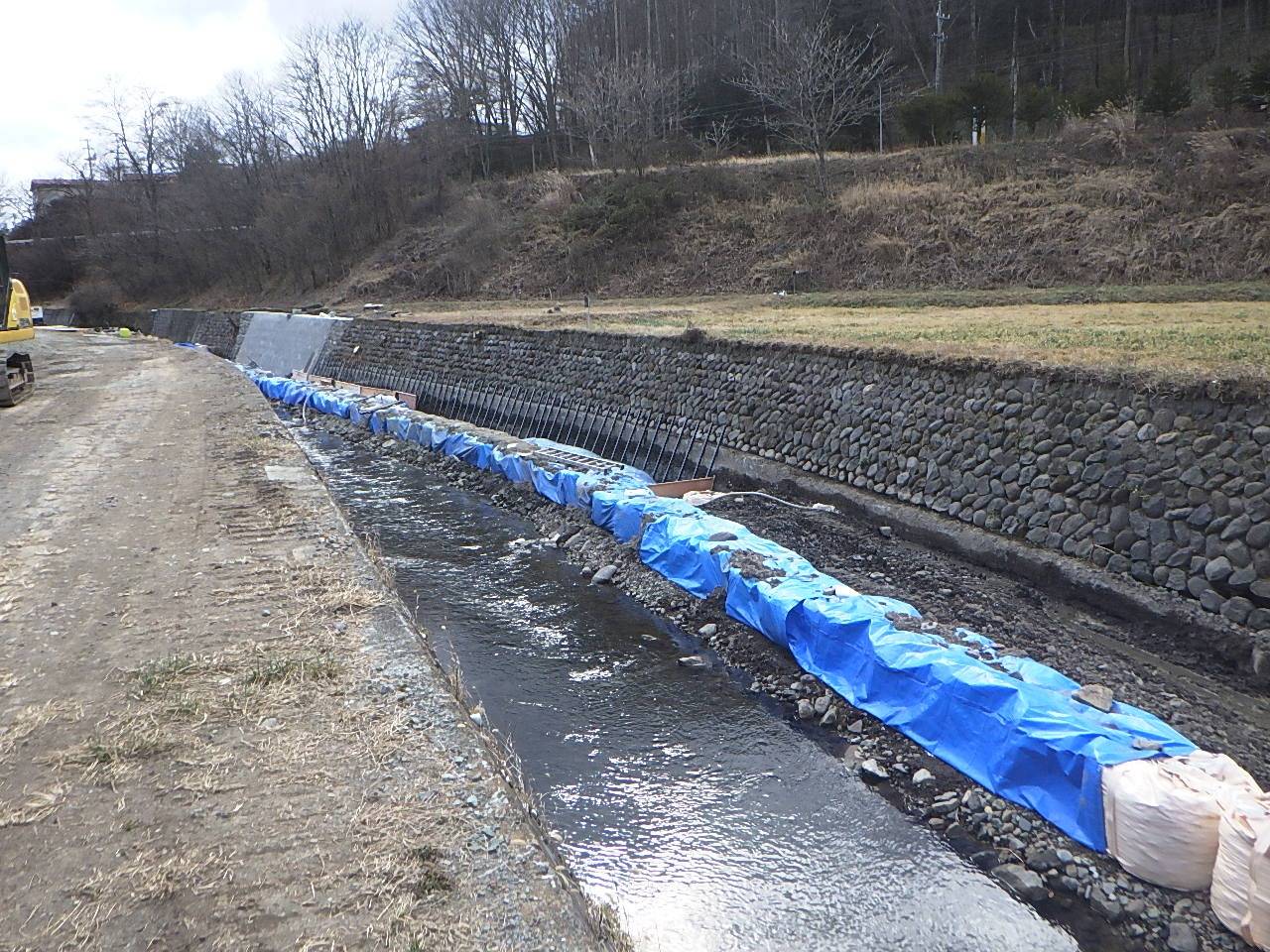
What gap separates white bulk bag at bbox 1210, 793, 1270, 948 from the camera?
4.40 meters

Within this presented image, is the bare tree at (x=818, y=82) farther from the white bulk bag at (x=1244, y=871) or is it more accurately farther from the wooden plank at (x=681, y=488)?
→ the white bulk bag at (x=1244, y=871)

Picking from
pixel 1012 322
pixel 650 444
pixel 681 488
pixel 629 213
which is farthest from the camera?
pixel 629 213

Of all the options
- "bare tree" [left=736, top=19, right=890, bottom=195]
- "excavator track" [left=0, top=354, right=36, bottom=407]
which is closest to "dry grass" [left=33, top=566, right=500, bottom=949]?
"excavator track" [left=0, top=354, right=36, bottom=407]

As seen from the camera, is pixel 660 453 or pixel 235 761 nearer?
pixel 235 761

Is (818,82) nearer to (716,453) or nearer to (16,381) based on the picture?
(716,453)

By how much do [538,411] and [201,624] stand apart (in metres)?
12.8

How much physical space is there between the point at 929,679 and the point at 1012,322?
33.9ft

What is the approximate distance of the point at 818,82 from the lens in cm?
3419

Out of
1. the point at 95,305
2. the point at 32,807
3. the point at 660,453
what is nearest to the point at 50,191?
the point at 95,305

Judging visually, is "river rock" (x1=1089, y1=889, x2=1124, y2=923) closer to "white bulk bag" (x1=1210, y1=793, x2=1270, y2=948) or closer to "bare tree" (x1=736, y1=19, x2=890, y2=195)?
"white bulk bag" (x1=1210, y1=793, x2=1270, y2=948)

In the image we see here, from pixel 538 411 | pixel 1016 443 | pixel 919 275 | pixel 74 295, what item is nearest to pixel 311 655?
pixel 1016 443

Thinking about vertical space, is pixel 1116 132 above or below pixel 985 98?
below

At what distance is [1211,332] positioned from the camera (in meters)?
11.2

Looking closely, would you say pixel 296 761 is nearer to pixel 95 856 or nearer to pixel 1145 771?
pixel 95 856
